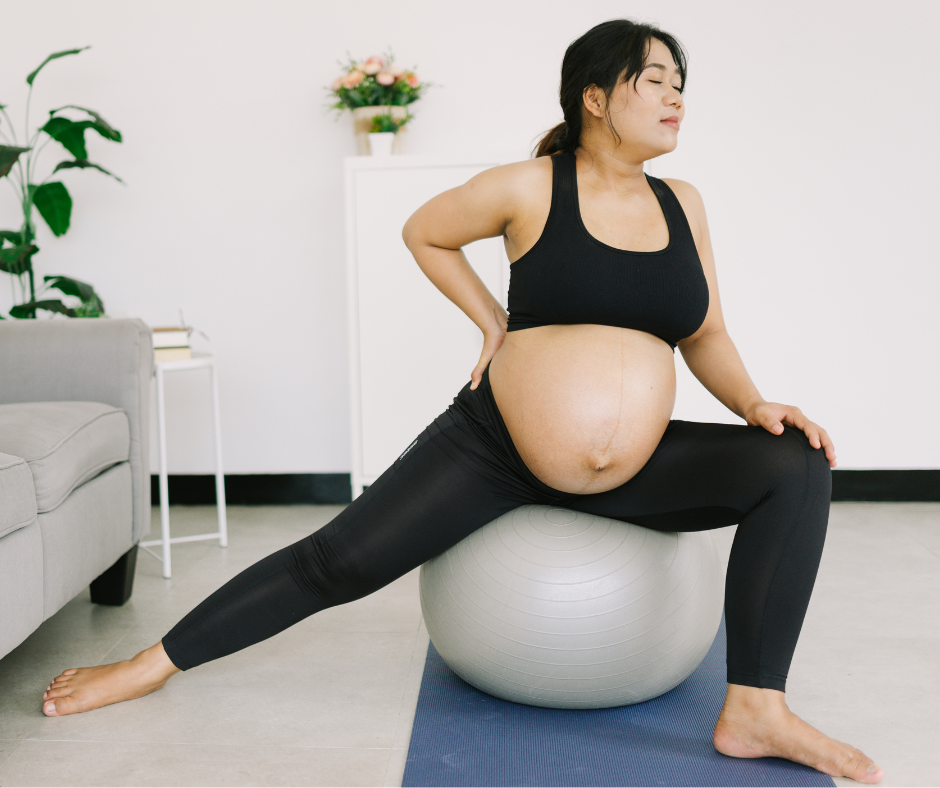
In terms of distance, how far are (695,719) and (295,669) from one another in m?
0.78

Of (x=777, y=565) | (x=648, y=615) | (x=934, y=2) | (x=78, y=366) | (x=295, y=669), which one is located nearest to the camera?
(x=777, y=565)

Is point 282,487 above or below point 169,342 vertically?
below

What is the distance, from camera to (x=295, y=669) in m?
1.71

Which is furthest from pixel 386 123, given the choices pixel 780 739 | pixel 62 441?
pixel 780 739

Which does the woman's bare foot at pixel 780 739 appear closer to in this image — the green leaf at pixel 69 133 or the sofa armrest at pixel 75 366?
the sofa armrest at pixel 75 366

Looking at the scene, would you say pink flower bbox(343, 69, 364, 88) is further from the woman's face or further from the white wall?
the woman's face

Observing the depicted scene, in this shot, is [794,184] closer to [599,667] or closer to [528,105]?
[528,105]

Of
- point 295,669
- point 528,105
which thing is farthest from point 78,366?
point 528,105

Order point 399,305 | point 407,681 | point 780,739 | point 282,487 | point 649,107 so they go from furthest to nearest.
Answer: point 282,487
point 399,305
point 407,681
point 649,107
point 780,739

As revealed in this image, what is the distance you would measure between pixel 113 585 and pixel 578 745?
127 cm

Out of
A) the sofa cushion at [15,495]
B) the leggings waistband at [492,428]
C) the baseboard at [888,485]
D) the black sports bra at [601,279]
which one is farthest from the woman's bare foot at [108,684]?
the baseboard at [888,485]

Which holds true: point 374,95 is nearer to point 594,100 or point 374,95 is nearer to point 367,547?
point 594,100

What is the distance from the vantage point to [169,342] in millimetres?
2482

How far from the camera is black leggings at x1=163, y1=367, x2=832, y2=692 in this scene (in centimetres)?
132
